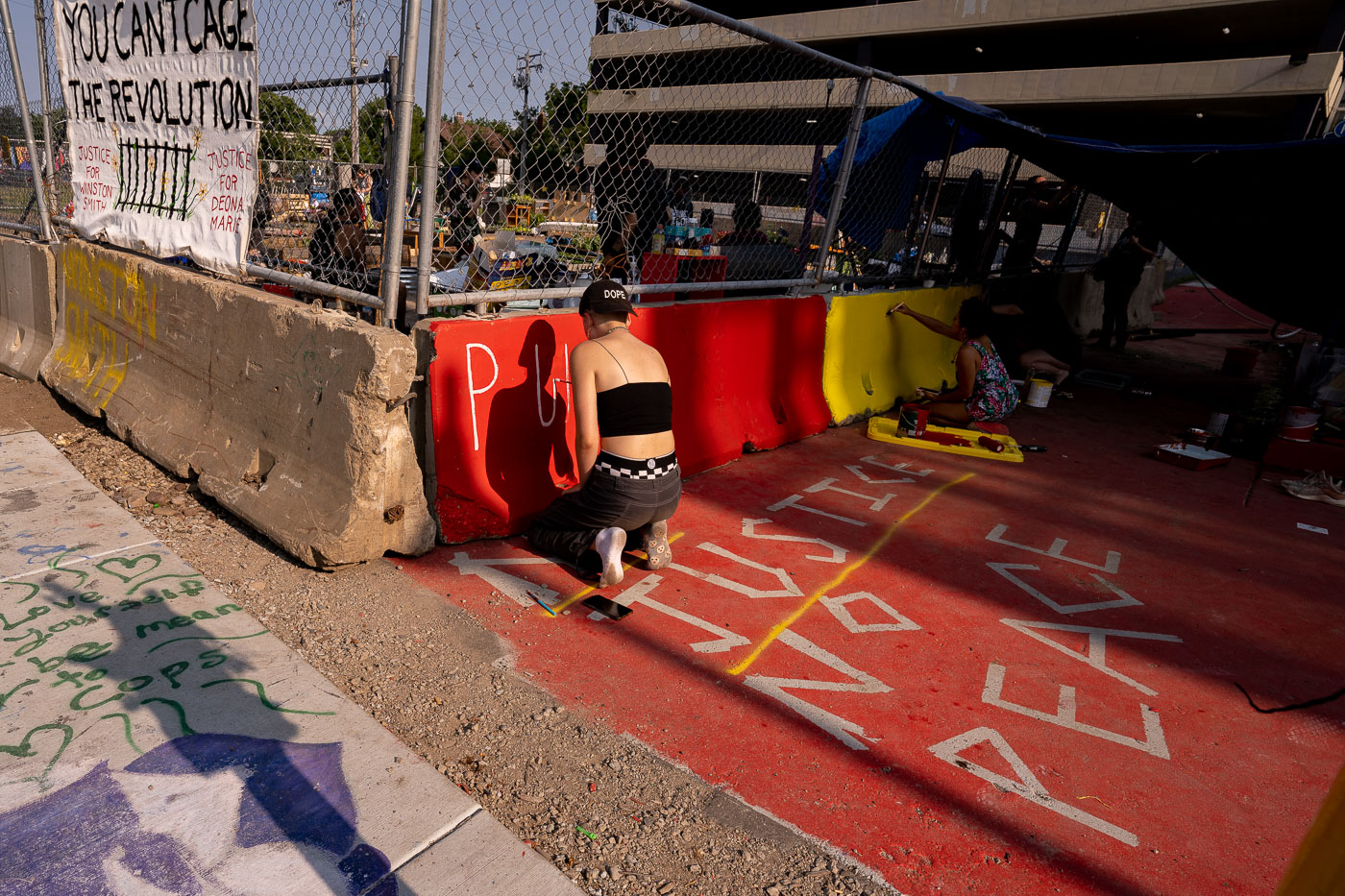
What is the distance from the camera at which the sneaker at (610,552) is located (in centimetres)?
344

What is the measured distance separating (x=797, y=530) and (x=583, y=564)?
1425 mm

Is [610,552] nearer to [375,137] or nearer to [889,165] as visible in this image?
[375,137]

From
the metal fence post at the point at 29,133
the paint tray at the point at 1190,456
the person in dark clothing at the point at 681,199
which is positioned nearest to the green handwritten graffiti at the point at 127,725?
the metal fence post at the point at 29,133

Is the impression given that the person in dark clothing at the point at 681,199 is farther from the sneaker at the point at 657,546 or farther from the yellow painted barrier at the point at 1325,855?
the yellow painted barrier at the point at 1325,855

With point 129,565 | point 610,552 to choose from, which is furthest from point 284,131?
point 610,552

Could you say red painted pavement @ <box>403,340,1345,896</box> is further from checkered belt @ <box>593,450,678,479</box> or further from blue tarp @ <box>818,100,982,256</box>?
blue tarp @ <box>818,100,982,256</box>

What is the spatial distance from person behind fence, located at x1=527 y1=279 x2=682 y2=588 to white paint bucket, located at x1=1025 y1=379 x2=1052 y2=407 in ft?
20.6

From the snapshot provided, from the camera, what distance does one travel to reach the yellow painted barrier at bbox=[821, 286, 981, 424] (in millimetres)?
6434

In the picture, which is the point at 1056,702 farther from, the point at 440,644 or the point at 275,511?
the point at 275,511

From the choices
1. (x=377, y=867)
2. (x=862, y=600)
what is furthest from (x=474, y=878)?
(x=862, y=600)

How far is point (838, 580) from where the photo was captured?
3.78m

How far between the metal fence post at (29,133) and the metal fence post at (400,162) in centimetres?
407

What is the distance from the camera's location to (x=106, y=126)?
479 centimetres

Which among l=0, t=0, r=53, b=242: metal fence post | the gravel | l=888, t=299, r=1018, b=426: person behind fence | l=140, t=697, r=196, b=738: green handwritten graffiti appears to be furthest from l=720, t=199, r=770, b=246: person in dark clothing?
l=140, t=697, r=196, b=738: green handwritten graffiti
